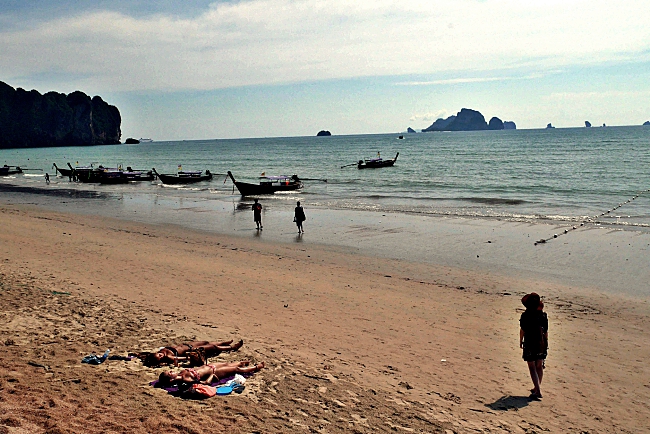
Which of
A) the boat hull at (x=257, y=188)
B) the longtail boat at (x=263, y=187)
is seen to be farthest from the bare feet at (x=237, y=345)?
the boat hull at (x=257, y=188)

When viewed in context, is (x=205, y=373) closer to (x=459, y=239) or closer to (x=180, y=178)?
(x=459, y=239)

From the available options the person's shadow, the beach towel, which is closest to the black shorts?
the person's shadow

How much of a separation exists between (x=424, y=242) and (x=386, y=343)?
1054 cm

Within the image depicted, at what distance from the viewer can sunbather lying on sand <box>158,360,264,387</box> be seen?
6.48m

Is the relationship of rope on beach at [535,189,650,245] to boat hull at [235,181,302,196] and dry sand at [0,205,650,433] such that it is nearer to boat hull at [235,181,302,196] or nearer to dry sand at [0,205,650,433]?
dry sand at [0,205,650,433]

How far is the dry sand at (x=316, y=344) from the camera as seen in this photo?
595cm

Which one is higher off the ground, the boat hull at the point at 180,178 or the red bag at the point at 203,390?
the boat hull at the point at 180,178

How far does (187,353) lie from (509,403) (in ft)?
14.2

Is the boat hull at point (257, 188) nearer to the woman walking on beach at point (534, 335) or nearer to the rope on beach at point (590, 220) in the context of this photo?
the rope on beach at point (590, 220)

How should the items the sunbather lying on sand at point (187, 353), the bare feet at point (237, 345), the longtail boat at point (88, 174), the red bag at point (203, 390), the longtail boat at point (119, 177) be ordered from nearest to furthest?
1. the red bag at point (203, 390)
2. the sunbather lying on sand at point (187, 353)
3. the bare feet at point (237, 345)
4. the longtail boat at point (119, 177)
5. the longtail boat at point (88, 174)

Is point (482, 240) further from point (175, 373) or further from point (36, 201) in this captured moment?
point (36, 201)

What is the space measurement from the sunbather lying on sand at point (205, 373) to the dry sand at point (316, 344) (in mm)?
244

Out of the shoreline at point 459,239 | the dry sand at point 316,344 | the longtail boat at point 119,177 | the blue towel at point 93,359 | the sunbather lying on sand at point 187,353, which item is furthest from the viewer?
the longtail boat at point 119,177

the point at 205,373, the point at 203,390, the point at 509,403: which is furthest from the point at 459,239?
the point at 203,390
